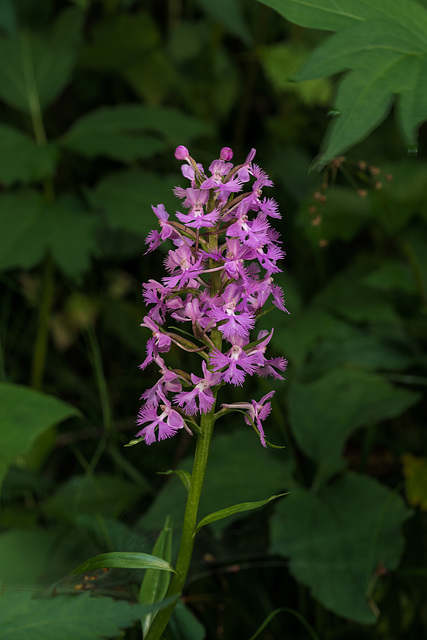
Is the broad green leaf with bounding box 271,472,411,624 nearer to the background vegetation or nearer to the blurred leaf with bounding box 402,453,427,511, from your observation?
the background vegetation

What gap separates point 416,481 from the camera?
71.9 inches

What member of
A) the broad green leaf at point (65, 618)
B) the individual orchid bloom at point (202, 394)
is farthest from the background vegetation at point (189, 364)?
the individual orchid bloom at point (202, 394)

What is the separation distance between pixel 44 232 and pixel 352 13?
1281mm

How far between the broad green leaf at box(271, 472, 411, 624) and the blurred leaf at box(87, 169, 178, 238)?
95cm

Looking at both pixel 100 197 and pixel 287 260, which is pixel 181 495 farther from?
pixel 287 260

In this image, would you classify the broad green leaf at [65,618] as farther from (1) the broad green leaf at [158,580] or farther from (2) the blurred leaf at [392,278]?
(2) the blurred leaf at [392,278]

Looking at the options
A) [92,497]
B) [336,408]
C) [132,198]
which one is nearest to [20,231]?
[132,198]

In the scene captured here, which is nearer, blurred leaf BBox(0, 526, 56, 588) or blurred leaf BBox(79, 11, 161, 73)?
blurred leaf BBox(0, 526, 56, 588)

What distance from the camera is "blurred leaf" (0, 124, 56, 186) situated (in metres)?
2.07

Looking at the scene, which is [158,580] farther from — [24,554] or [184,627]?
[24,554]

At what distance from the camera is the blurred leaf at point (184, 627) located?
1.10 meters

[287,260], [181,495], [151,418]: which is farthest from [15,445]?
[287,260]

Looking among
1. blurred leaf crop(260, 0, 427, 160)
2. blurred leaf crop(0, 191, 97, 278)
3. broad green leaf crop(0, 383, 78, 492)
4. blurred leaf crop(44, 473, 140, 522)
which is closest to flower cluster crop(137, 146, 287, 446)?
blurred leaf crop(260, 0, 427, 160)

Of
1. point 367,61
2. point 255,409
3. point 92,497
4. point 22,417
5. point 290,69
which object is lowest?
point 92,497
